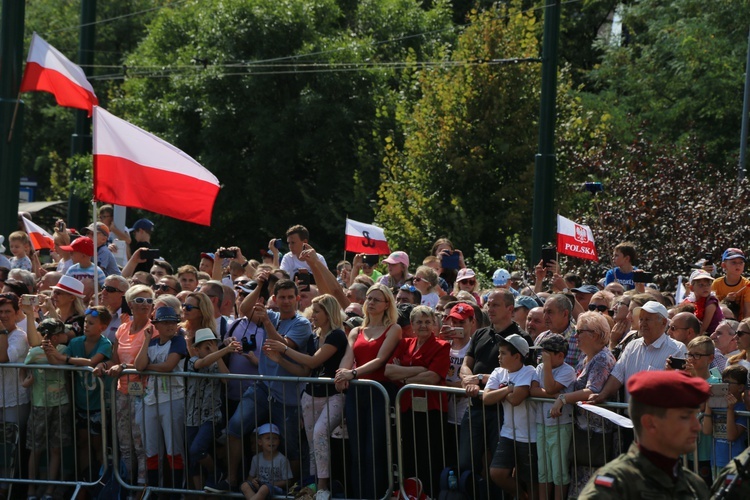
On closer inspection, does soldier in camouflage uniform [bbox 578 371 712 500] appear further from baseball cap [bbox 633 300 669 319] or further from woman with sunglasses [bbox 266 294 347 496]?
woman with sunglasses [bbox 266 294 347 496]

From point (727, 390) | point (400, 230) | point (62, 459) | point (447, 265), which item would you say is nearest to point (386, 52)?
point (400, 230)

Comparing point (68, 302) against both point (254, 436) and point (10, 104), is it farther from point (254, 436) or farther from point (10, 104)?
point (10, 104)

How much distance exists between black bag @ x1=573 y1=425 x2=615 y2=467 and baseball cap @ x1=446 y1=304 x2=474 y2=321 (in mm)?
1588

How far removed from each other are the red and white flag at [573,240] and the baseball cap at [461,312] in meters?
4.37

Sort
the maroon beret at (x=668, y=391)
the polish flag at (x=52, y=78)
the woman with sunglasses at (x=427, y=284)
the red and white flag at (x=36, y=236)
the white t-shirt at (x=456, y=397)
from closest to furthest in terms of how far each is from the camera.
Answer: the maroon beret at (x=668, y=391) → the white t-shirt at (x=456, y=397) → the woman with sunglasses at (x=427, y=284) → the polish flag at (x=52, y=78) → the red and white flag at (x=36, y=236)

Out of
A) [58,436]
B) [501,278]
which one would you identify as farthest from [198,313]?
[501,278]

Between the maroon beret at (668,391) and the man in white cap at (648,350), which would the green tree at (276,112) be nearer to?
the man in white cap at (648,350)

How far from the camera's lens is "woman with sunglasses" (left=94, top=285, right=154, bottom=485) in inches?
384

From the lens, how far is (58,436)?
1005 centimetres

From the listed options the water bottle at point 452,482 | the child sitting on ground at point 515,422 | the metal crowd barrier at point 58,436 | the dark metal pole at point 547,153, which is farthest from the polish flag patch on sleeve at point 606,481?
the dark metal pole at point 547,153

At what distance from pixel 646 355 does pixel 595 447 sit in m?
0.73

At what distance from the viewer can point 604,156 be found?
18734mm

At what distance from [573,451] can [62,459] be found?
4454 millimetres

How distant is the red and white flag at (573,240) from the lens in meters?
13.7
